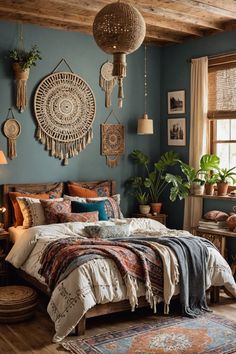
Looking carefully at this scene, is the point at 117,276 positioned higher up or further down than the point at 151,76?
further down

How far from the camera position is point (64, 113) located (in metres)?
6.16

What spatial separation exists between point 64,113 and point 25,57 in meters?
0.85

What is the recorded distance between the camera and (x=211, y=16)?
18.3 feet

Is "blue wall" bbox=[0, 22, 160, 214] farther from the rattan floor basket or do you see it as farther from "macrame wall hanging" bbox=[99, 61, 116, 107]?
the rattan floor basket

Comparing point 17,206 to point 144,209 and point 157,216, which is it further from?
point 157,216

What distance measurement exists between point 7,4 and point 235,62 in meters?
2.77

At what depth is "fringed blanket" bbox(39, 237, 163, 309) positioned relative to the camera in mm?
4254

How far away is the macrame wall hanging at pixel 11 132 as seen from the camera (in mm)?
5738

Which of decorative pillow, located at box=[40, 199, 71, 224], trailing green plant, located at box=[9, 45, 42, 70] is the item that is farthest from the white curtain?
trailing green plant, located at box=[9, 45, 42, 70]

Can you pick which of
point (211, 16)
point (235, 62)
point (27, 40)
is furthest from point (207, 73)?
point (27, 40)

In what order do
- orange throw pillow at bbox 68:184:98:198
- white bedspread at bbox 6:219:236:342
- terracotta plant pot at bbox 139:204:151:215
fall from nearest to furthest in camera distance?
white bedspread at bbox 6:219:236:342 → orange throw pillow at bbox 68:184:98:198 → terracotta plant pot at bbox 139:204:151:215

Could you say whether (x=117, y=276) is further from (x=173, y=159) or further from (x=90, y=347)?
(x=173, y=159)

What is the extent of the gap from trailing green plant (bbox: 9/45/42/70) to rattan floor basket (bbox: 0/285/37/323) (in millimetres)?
2606

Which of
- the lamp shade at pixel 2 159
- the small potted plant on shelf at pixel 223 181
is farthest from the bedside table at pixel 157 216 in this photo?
the lamp shade at pixel 2 159
